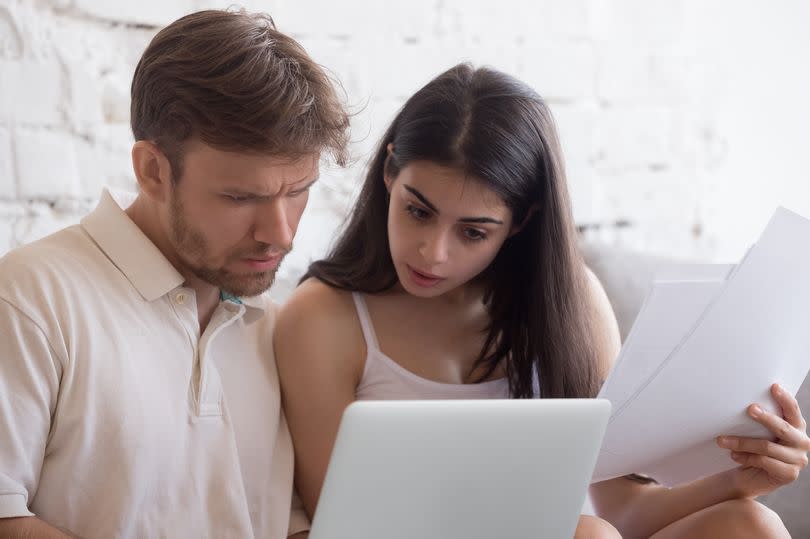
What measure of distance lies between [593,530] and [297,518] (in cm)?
39

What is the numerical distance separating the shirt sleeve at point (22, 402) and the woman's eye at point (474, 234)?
0.55 meters

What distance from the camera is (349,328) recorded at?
141 cm

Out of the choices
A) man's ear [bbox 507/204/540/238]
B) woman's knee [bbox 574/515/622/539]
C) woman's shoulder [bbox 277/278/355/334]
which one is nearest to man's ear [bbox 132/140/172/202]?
woman's shoulder [bbox 277/278/355/334]

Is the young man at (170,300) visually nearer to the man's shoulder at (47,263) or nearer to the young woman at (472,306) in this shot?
the man's shoulder at (47,263)

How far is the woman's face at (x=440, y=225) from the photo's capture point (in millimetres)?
1299

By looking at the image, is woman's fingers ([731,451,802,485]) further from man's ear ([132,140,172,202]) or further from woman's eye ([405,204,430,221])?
man's ear ([132,140,172,202])

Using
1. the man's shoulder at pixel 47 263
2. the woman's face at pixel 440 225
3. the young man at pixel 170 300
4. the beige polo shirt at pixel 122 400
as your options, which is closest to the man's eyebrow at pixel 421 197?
the woman's face at pixel 440 225

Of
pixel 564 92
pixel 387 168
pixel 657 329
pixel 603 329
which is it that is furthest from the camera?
pixel 564 92

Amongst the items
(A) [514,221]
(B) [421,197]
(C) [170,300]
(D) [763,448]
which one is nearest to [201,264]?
(C) [170,300]

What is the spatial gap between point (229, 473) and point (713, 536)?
615mm

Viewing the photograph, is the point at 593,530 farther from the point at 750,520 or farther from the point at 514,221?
the point at 514,221

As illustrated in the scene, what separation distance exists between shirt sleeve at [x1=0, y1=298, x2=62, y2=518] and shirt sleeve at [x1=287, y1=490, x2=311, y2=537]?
0.38m

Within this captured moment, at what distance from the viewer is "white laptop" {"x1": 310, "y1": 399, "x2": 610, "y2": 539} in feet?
2.69

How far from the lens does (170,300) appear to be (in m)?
1.17
